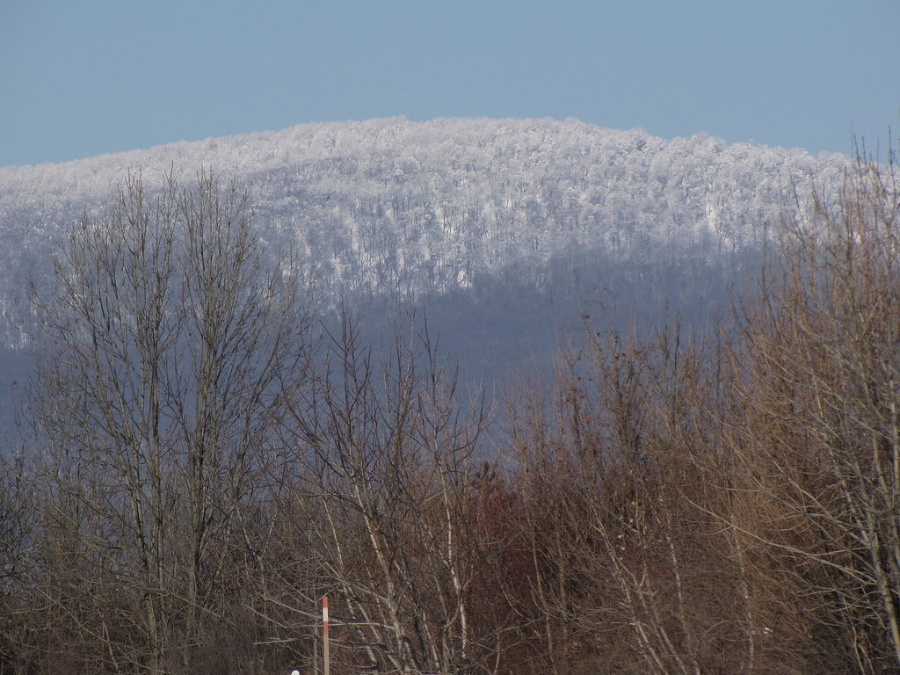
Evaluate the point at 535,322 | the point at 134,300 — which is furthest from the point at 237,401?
the point at 535,322

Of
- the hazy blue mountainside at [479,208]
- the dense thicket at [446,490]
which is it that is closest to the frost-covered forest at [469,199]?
the hazy blue mountainside at [479,208]

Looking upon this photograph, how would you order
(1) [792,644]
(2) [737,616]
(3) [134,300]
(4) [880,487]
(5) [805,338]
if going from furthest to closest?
(3) [134,300]
(2) [737,616]
(1) [792,644]
(5) [805,338]
(4) [880,487]

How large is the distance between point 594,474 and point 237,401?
7.87 metres

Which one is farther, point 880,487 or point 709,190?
point 709,190

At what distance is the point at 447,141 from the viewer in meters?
182

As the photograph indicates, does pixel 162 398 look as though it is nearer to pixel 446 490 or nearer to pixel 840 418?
pixel 446 490

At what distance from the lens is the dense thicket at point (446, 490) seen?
12352 millimetres

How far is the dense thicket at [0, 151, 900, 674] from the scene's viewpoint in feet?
40.5

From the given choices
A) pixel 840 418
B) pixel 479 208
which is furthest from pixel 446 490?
pixel 479 208

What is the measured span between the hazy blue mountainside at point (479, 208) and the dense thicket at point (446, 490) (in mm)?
98219

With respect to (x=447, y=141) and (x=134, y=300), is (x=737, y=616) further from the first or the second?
(x=447, y=141)

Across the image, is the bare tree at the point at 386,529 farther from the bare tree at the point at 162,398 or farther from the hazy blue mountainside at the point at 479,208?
the hazy blue mountainside at the point at 479,208

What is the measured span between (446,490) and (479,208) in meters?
152

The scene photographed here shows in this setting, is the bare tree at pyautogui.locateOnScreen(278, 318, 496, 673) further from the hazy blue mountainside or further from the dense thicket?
the hazy blue mountainside
